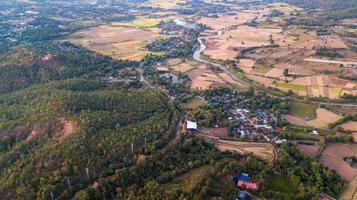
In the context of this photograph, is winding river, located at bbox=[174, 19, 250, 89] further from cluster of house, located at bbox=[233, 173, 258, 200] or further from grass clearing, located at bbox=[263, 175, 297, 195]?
cluster of house, located at bbox=[233, 173, 258, 200]

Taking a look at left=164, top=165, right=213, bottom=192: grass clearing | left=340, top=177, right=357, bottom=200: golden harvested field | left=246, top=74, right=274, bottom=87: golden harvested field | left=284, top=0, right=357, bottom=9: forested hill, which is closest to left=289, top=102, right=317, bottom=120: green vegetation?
left=246, top=74, right=274, bottom=87: golden harvested field

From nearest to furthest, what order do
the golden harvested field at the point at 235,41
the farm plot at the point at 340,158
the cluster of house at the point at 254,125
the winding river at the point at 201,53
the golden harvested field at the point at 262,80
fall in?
the farm plot at the point at 340,158, the cluster of house at the point at 254,125, the golden harvested field at the point at 262,80, the winding river at the point at 201,53, the golden harvested field at the point at 235,41

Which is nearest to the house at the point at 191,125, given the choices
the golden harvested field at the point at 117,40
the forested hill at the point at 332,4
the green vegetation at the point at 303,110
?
the green vegetation at the point at 303,110

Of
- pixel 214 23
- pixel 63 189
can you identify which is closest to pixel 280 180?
pixel 63 189

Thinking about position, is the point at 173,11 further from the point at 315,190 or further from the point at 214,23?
the point at 315,190

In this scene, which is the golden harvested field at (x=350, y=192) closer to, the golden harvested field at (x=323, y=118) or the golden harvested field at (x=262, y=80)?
the golden harvested field at (x=323, y=118)
